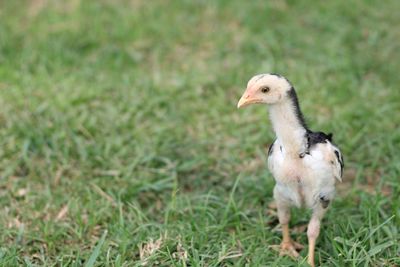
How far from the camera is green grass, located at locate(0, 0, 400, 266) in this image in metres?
3.44

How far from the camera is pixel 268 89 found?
9.73 feet

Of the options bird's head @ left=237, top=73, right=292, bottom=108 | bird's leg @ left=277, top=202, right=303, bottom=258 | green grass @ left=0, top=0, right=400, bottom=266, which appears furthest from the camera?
green grass @ left=0, top=0, right=400, bottom=266

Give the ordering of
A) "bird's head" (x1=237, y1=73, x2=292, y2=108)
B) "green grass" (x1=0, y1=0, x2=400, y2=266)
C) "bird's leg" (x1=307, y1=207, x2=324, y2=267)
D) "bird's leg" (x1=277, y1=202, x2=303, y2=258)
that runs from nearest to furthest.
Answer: "bird's head" (x1=237, y1=73, x2=292, y2=108)
"bird's leg" (x1=307, y1=207, x2=324, y2=267)
"bird's leg" (x1=277, y1=202, x2=303, y2=258)
"green grass" (x1=0, y1=0, x2=400, y2=266)

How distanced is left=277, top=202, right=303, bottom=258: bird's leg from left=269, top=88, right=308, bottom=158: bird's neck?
0.41 meters

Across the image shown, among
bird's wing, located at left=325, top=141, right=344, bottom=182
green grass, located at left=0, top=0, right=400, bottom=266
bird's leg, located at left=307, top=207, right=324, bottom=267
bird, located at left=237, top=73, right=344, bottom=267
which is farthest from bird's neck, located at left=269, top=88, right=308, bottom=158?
green grass, located at left=0, top=0, right=400, bottom=266

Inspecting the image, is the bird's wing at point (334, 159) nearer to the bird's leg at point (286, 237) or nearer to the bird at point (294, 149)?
the bird at point (294, 149)

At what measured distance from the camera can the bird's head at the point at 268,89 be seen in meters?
2.96

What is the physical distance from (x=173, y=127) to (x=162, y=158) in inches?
17.8

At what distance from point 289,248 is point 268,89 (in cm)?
92

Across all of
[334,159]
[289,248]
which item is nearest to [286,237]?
[289,248]

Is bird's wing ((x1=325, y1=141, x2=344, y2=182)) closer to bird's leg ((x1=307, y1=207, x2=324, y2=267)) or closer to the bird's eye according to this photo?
bird's leg ((x1=307, y1=207, x2=324, y2=267))

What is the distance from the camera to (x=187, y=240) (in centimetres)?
340

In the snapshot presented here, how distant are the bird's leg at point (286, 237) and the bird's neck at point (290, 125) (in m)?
0.41

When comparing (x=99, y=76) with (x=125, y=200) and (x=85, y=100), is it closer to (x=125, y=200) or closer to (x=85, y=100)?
(x=85, y=100)
